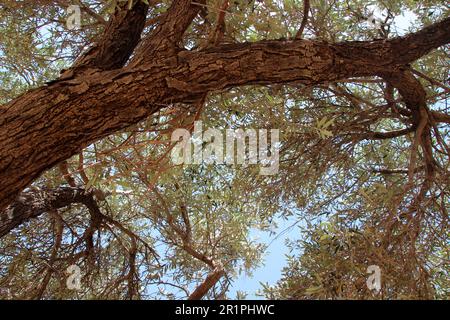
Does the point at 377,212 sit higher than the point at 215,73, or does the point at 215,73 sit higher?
the point at 215,73

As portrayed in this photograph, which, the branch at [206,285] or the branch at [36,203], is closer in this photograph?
the branch at [36,203]

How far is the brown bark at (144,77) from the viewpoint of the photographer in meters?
2.56

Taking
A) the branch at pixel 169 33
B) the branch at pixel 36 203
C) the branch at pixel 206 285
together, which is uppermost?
the branch at pixel 169 33

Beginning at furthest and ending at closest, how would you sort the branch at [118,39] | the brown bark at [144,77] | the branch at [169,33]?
the branch at [118,39], the branch at [169,33], the brown bark at [144,77]

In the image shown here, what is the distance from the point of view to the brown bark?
2562mm

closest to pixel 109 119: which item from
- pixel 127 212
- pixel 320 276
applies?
pixel 320 276

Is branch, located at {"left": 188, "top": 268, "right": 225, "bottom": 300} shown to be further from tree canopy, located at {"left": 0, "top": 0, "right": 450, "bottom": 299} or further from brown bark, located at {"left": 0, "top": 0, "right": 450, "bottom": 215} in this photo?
brown bark, located at {"left": 0, "top": 0, "right": 450, "bottom": 215}

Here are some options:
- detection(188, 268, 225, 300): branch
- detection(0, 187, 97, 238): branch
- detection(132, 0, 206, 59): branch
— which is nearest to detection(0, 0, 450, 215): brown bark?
detection(132, 0, 206, 59): branch

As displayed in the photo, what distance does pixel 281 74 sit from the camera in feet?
9.55

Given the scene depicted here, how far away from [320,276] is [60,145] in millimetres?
1518

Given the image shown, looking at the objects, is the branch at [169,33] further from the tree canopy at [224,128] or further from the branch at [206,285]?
the branch at [206,285]

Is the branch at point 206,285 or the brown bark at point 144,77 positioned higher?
the brown bark at point 144,77

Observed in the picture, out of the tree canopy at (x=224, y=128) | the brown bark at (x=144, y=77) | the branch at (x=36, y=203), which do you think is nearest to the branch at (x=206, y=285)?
the tree canopy at (x=224, y=128)
